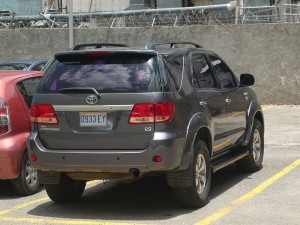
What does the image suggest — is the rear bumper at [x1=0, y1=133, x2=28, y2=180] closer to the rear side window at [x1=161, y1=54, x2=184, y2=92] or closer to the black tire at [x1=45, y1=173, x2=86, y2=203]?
the black tire at [x1=45, y1=173, x2=86, y2=203]

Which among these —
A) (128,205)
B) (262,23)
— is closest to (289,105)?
(262,23)

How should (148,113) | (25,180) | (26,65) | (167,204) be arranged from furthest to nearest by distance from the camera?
(26,65) → (25,180) → (167,204) → (148,113)

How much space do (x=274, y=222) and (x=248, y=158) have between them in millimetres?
2464

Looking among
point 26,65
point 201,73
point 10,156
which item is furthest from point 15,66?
point 201,73

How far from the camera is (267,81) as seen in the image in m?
18.0

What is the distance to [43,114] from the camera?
6551mm

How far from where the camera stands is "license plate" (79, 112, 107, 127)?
6.32m

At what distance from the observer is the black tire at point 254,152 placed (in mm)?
8648

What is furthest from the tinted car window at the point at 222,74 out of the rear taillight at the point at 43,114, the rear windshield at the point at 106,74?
the rear taillight at the point at 43,114

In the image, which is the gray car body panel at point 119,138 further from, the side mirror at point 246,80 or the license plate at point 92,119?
the side mirror at point 246,80

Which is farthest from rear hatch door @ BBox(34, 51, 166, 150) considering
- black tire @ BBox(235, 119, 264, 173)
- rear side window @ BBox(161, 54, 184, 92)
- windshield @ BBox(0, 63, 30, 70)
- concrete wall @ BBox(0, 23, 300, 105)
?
concrete wall @ BBox(0, 23, 300, 105)

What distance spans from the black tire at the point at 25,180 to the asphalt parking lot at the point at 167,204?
0.32 feet

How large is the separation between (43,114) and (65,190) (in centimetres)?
112

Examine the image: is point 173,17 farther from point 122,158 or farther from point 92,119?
point 122,158
